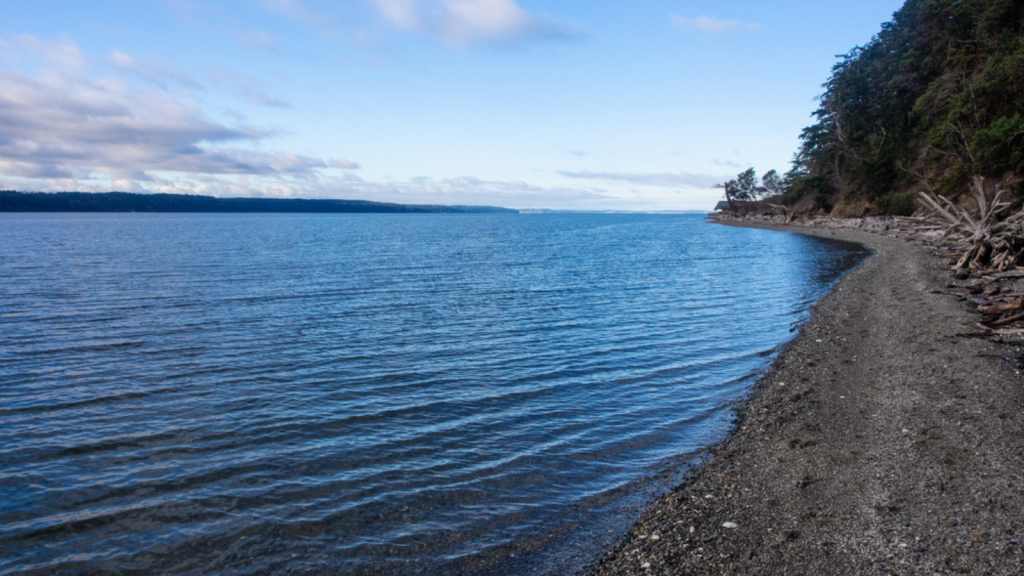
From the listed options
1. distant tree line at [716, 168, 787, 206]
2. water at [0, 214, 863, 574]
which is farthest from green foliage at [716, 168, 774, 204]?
water at [0, 214, 863, 574]

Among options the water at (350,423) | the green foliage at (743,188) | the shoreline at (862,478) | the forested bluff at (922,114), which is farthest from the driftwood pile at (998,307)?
the green foliage at (743,188)

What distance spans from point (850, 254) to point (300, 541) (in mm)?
→ 51471

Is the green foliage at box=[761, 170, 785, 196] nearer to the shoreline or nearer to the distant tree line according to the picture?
the distant tree line

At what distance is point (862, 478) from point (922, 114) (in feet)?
235

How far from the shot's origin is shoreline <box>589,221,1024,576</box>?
250 inches

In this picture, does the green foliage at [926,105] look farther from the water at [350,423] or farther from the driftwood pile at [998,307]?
the water at [350,423]

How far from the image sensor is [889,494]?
7.66 meters

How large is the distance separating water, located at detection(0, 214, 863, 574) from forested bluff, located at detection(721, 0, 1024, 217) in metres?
35.9

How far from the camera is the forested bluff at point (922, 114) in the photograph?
45.7 m

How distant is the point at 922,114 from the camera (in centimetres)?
6175

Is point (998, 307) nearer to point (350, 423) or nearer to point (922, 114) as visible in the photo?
point (350, 423)

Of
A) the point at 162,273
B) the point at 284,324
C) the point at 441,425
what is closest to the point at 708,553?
the point at 441,425

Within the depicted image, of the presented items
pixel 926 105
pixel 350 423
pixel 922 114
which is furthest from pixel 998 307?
pixel 922 114

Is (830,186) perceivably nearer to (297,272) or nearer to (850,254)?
(850,254)
